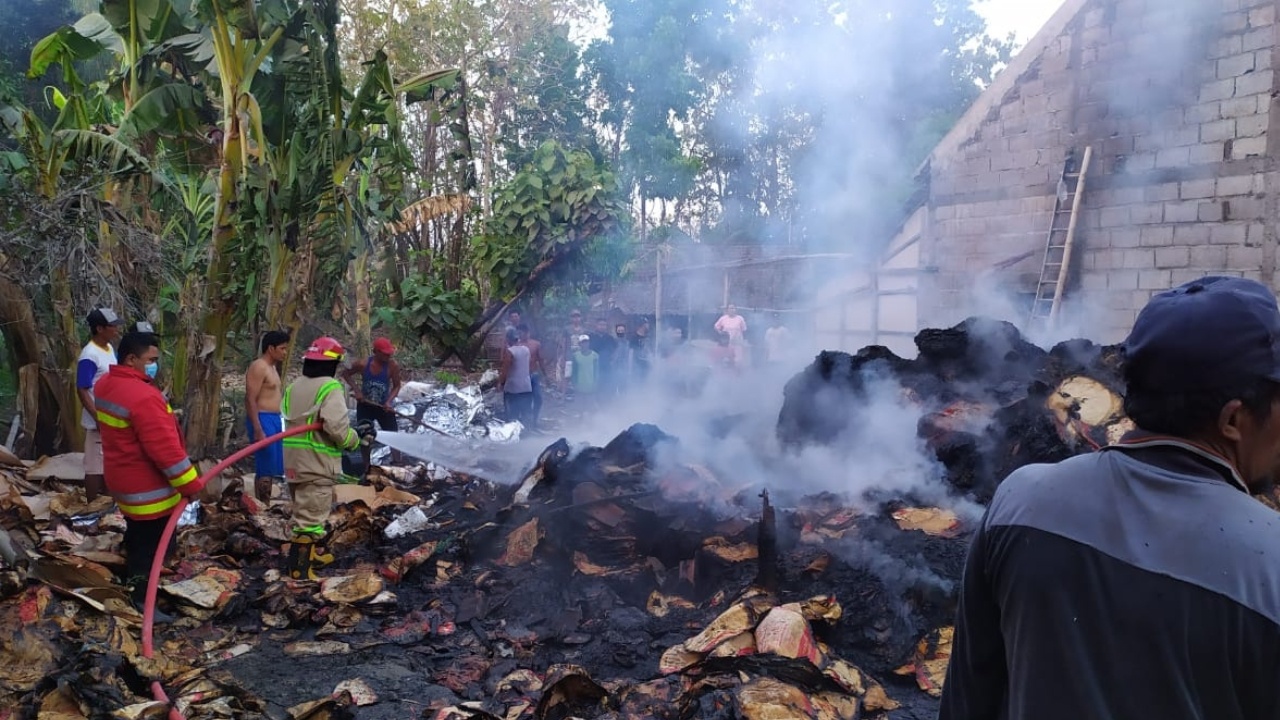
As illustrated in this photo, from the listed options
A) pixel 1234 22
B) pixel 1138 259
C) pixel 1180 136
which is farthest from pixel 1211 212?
pixel 1234 22

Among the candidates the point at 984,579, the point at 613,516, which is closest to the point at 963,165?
the point at 613,516

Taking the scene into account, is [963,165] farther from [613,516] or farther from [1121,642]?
[1121,642]

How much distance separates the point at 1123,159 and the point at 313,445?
35.2 ft

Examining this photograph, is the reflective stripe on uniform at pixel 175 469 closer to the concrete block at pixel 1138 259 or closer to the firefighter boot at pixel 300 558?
the firefighter boot at pixel 300 558

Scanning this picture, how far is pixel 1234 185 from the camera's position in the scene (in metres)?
9.64

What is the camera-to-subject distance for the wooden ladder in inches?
429

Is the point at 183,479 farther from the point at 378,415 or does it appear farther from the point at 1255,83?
the point at 1255,83

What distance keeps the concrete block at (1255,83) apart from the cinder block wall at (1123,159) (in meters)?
0.01

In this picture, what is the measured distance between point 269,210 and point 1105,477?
7.52 m

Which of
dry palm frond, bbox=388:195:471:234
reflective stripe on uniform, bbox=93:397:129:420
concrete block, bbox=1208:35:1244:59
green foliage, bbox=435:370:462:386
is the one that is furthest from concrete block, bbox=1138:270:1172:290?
reflective stripe on uniform, bbox=93:397:129:420

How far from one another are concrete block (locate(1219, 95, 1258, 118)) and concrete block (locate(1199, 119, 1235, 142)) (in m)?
0.09

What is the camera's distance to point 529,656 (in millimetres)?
4773

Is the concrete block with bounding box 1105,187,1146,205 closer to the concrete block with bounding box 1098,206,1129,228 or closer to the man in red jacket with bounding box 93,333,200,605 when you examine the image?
the concrete block with bounding box 1098,206,1129,228

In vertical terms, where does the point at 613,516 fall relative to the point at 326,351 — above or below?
below
